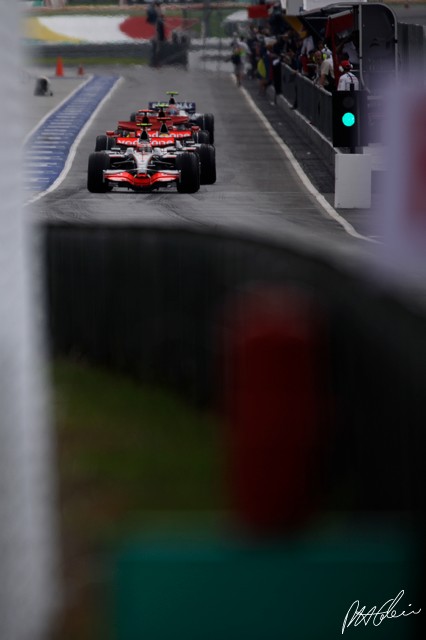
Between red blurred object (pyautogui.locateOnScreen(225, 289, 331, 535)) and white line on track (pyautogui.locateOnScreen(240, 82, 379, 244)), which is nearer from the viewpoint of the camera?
red blurred object (pyautogui.locateOnScreen(225, 289, 331, 535))

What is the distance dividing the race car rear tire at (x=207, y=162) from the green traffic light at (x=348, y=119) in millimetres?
6176

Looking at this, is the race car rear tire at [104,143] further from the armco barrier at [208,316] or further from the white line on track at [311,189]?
the armco barrier at [208,316]

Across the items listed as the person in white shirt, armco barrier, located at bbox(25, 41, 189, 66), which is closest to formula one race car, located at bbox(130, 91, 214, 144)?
the person in white shirt

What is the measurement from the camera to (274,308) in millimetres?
3090

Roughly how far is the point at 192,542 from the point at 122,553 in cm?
15

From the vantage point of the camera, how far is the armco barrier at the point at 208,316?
4.57 meters

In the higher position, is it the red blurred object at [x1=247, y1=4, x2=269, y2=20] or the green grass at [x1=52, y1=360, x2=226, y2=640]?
the red blurred object at [x1=247, y1=4, x2=269, y2=20]

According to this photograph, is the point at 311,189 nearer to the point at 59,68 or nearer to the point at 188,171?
the point at 188,171

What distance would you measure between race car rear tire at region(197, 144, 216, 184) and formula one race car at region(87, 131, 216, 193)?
0.92m

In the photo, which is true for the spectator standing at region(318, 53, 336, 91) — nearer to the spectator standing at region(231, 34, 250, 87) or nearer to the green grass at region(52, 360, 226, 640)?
the spectator standing at region(231, 34, 250, 87)

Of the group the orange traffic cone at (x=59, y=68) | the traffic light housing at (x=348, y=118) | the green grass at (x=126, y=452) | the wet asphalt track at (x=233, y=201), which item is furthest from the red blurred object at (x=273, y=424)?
the orange traffic cone at (x=59, y=68)

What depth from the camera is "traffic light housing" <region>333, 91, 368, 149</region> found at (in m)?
20.7

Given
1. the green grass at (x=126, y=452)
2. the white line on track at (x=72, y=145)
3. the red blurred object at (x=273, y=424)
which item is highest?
the red blurred object at (x=273, y=424)

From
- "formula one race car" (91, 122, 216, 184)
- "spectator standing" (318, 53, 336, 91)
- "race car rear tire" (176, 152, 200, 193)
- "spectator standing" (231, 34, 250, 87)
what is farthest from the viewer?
"spectator standing" (231, 34, 250, 87)
